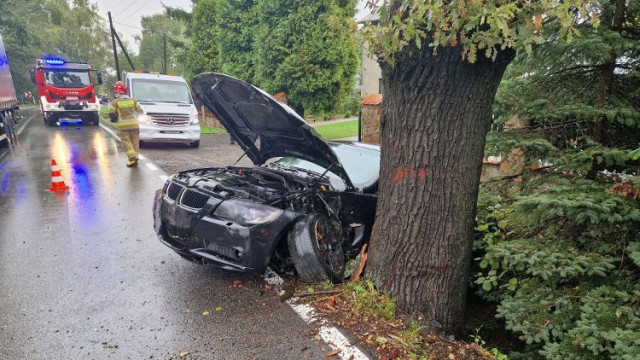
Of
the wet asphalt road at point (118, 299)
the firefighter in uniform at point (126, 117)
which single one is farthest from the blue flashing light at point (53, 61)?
the wet asphalt road at point (118, 299)

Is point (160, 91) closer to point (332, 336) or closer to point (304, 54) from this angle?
point (304, 54)

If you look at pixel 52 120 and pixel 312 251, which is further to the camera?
pixel 52 120

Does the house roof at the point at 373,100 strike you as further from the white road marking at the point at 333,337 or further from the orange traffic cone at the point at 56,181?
the white road marking at the point at 333,337

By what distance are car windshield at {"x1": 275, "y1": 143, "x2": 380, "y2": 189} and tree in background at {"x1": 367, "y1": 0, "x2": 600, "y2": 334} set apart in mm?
1099

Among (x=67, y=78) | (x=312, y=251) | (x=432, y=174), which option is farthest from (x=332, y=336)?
(x=67, y=78)

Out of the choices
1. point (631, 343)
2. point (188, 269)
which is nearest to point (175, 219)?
point (188, 269)

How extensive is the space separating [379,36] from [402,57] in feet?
0.97

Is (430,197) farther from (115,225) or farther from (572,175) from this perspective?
(115,225)

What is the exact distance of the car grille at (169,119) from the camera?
11.5m

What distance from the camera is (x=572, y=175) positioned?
326cm

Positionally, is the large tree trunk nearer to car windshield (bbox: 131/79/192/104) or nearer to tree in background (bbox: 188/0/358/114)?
tree in background (bbox: 188/0/358/114)

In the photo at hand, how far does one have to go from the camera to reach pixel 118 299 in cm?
340

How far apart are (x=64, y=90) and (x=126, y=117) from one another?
11.3 metres

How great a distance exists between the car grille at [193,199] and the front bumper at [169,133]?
8.82 m
